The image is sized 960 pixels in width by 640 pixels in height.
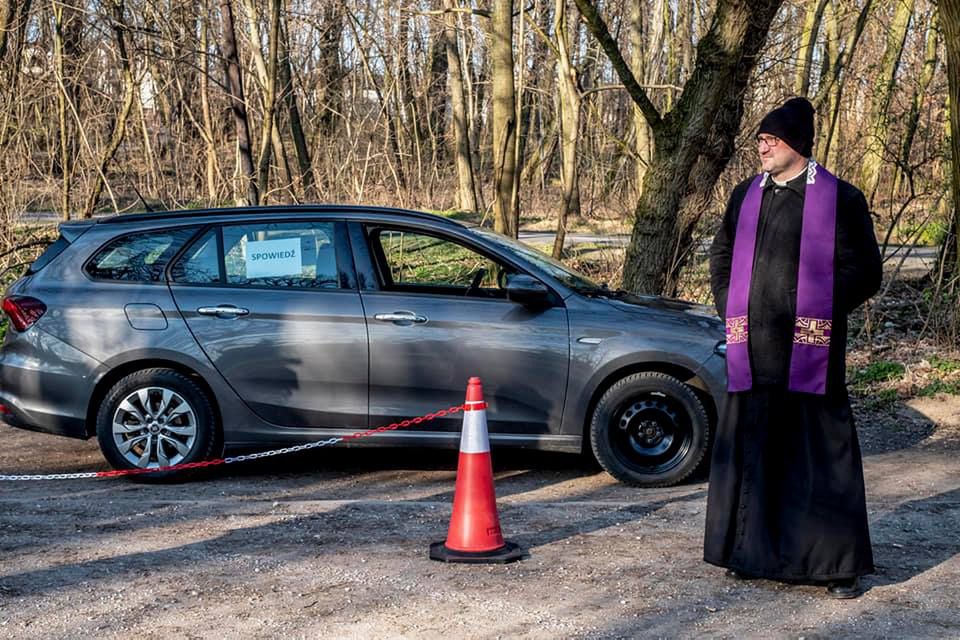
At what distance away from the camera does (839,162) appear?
53.4 feet

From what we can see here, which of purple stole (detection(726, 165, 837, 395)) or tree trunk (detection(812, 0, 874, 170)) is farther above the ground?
tree trunk (detection(812, 0, 874, 170))

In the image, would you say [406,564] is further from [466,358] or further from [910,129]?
[910,129]

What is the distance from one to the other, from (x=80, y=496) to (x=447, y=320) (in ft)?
8.02

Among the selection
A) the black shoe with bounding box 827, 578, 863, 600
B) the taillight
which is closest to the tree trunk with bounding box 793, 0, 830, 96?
the taillight

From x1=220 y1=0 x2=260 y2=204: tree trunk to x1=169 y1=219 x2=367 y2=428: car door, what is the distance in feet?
27.7

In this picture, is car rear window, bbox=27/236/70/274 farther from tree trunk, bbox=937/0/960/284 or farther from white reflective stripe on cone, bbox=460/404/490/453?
tree trunk, bbox=937/0/960/284

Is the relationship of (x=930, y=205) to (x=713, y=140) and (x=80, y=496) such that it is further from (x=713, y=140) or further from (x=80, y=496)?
(x=80, y=496)

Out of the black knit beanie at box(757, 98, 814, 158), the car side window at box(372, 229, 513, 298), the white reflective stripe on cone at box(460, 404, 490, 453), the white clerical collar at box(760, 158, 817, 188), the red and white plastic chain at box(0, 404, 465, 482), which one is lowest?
the red and white plastic chain at box(0, 404, 465, 482)

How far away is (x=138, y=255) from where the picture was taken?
7.84 m

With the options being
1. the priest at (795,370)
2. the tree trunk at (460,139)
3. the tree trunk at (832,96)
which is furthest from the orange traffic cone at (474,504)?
the tree trunk at (460,139)

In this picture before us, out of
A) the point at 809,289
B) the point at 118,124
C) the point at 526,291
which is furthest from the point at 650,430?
the point at 118,124

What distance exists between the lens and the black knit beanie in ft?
16.9

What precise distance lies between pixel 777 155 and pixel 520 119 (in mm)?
16718

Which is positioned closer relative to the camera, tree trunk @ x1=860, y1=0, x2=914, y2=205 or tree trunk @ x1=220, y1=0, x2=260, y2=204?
tree trunk @ x1=860, y1=0, x2=914, y2=205
